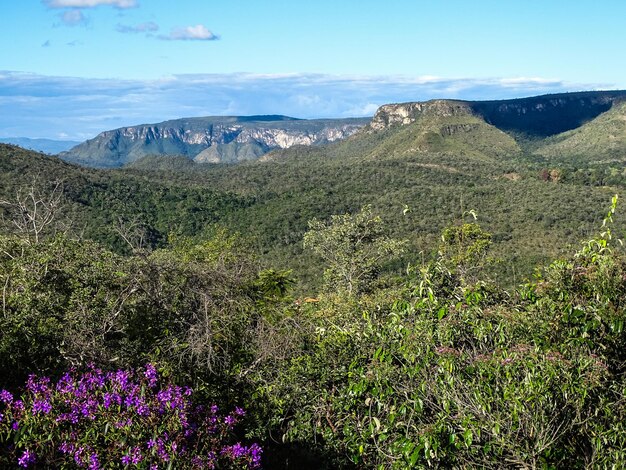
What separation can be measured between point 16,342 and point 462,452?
589 centimetres

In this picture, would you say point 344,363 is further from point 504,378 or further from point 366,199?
point 366,199

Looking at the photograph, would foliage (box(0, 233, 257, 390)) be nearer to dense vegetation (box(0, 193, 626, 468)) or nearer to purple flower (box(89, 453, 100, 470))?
dense vegetation (box(0, 193, 626, 468))

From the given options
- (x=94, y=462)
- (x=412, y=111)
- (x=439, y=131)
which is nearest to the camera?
(x=94, y=462)

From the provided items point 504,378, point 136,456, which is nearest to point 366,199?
point 504,378

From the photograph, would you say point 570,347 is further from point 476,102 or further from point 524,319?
point 476,102

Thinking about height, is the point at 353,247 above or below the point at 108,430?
below

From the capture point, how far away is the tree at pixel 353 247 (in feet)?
81.1

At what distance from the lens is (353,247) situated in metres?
25.4

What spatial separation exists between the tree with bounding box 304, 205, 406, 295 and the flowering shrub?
18.9m

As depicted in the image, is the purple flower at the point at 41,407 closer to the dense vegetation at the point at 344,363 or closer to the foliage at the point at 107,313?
the dense vegetation at the point at 344,363

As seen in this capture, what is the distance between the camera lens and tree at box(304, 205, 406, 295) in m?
24.7

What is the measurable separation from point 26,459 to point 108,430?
0.69 meters

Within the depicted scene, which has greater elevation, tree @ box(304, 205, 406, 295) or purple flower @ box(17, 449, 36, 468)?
purple flower @ box(17, 449, 36, 468)

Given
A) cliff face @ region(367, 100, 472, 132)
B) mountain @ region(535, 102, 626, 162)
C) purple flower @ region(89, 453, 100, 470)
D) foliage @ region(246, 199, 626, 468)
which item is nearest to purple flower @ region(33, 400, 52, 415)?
purple flower @ region(89, 453, 100, 470)
